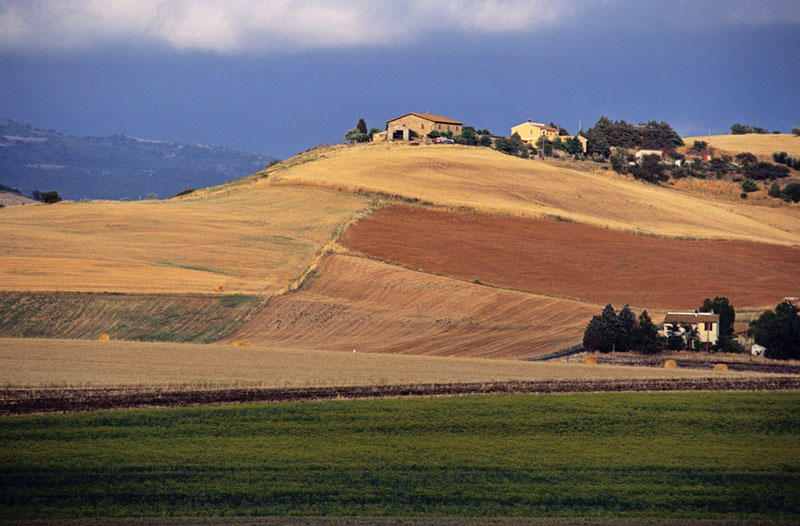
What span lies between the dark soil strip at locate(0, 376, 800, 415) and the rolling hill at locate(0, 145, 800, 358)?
11.4 meters

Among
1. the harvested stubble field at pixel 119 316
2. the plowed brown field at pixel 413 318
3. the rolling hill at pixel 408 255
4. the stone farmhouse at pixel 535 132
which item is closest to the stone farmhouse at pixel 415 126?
the stone farmhouse at pixel 535 132

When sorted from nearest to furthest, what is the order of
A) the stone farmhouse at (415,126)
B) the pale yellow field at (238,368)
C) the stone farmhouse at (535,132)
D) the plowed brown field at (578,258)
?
the pale yellow field at (238,368) < the plowed brown field at (578,258) < the stone farmhouse at (415,126) < the stone farmhouse at (535,132)

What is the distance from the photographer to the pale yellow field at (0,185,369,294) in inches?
2163

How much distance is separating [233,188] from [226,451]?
79.0 m

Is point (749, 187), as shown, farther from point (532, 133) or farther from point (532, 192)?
point (532, 133)

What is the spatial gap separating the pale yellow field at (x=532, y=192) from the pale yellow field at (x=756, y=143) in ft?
123

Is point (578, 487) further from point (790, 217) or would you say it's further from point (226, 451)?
point (790, 217)

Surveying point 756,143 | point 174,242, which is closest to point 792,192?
point 756,143

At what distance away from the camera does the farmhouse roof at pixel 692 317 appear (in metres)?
48.7

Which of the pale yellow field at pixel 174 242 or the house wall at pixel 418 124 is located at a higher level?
the house wall at pixel 418 124

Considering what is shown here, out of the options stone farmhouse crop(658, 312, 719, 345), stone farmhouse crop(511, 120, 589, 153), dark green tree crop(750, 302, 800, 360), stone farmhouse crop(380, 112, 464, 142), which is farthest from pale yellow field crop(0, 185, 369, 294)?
stone farmhouse crop(511, 120, 589, 153)

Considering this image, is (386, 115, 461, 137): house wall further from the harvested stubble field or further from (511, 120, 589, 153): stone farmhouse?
the harvested stubble field

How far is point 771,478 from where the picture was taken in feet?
75.3

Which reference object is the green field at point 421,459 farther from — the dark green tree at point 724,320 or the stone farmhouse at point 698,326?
the stone farmhouse at point 698,326
